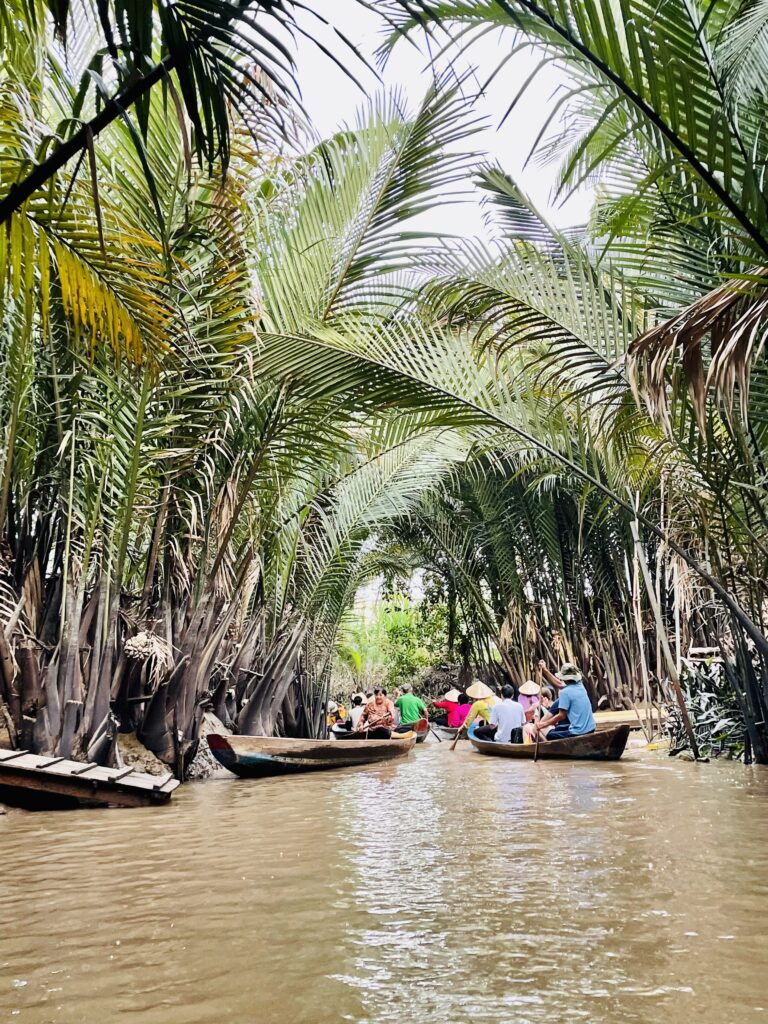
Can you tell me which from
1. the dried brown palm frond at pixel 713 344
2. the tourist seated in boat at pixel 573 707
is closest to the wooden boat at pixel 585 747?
the tourist seated in boat at pixel 573 707

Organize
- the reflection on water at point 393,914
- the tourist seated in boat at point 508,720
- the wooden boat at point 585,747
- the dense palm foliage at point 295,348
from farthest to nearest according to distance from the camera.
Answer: the tourist seated in boat at point 508,720 → the wooden boat at point 585,747 → the dense palm foliage at point 295,348 → the reflection on water at point 393,914

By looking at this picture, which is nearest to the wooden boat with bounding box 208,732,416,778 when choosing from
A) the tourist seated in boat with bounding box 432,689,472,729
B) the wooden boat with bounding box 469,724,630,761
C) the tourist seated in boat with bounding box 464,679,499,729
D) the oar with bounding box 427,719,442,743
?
the wooden boat with bounding box 469,724,630,761

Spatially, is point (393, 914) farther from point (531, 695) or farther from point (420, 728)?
point (420, 728)

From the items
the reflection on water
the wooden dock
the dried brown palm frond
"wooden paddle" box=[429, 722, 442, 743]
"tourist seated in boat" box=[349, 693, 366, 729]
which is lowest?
the reflection on water

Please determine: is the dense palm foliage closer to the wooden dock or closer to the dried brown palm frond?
the dried brown palm frond

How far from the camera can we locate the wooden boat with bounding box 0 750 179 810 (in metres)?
6.60

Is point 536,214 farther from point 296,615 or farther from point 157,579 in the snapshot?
point 296,615

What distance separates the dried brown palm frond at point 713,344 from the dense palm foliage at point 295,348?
0.01 m

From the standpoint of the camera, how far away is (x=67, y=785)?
681 centimetres

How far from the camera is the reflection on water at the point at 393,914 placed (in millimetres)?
2740

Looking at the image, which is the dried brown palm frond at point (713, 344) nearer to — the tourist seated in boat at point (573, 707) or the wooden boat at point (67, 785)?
the wooden boat at point (67, 785)

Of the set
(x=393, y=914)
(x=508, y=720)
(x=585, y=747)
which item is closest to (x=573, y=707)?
(x=585, y=747)

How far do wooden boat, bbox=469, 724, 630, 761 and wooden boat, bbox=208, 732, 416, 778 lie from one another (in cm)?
203

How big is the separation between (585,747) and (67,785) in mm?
6285
